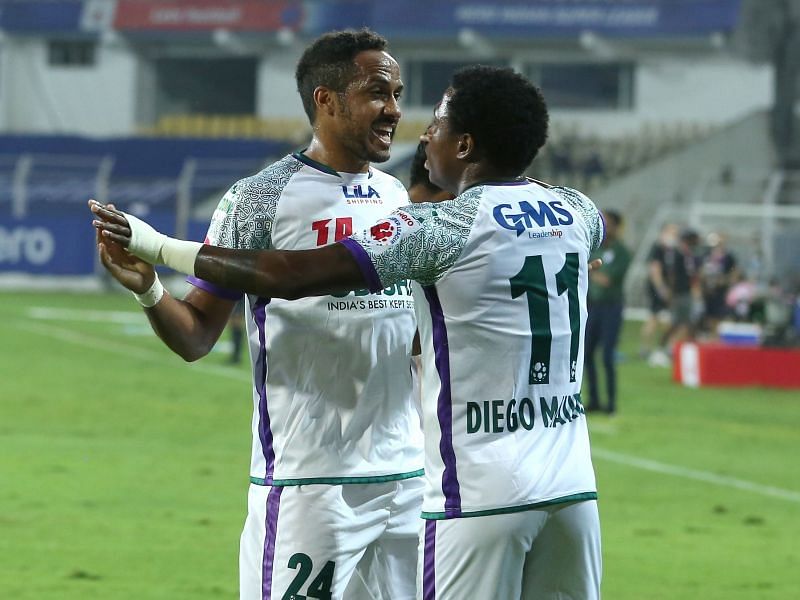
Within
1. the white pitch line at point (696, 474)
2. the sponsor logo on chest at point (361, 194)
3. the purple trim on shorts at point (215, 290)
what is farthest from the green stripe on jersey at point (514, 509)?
the white pitch line at point (696, 474)

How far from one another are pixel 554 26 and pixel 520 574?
134 ft

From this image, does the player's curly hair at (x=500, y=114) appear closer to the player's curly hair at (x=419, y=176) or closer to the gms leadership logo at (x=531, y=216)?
the gms leadership logo at (x=531, y=216)

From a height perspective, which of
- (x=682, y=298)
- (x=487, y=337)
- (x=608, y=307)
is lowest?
(x=682, y=298)

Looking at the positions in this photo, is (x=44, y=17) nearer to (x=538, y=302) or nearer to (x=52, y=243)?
(x=52, y=243)

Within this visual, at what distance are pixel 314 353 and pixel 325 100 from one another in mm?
819

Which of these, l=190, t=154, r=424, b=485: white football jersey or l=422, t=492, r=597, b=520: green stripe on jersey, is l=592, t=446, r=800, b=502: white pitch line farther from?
l=422, t=492, r=597, b=520: green stripe on jersey

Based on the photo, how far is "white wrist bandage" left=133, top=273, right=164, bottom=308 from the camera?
440cm

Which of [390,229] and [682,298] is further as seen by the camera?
[682,298]

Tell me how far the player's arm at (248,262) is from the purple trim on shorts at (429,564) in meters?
0.67

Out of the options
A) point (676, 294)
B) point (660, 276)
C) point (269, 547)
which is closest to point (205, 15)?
point (660, 276)

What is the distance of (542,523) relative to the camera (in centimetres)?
394

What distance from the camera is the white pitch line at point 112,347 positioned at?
18.2 metres

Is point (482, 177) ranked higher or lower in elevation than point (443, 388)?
higher

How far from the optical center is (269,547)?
4.59m
